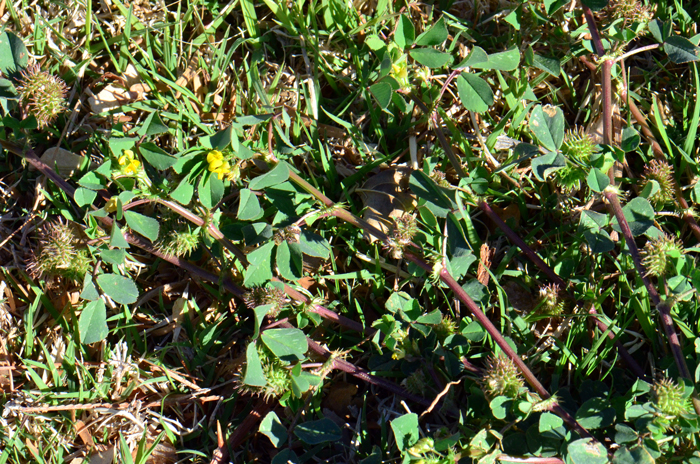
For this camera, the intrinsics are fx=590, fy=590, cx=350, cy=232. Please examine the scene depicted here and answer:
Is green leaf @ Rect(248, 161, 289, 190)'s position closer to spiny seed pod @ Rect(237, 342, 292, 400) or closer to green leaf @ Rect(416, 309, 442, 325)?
spiny seed pod @ Rect(237, 342, 292, 400)

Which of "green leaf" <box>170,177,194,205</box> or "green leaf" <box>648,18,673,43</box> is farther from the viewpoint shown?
"green leaf" <box>648,18,673,43</box>

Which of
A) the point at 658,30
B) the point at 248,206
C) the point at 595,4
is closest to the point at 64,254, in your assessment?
the point at 248,206

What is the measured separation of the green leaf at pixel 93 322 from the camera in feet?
8.34

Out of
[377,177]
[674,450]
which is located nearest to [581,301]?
[674,450]

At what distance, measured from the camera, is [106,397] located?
2.84 metres

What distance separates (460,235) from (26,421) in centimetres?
220

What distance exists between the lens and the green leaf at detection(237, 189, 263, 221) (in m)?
2.40

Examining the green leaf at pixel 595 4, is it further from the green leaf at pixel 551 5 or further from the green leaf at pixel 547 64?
the green leaf at pixel 547 64

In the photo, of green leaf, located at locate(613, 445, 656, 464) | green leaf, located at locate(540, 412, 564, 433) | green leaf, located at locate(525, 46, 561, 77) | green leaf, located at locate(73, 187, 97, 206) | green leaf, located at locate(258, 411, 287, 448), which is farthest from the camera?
green leaf, located at locate(525, 46, 561, 77)

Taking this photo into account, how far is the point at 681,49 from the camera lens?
8.36 ft

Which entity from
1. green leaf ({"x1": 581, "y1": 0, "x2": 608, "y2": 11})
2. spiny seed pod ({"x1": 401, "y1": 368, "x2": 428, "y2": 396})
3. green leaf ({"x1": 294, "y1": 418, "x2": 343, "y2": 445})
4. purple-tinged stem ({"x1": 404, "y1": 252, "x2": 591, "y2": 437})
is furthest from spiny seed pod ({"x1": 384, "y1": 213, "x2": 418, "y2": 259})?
green leaf ({"x1": 581, "y1": 0, "x2": 608, "y2": 11})

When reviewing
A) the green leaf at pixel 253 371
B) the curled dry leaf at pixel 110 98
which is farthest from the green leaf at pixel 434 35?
the curled dry leaf at pixel 110 98

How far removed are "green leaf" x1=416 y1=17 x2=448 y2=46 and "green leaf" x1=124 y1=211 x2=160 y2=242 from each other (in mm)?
1350

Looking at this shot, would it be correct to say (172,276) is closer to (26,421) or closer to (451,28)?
(26,421)
